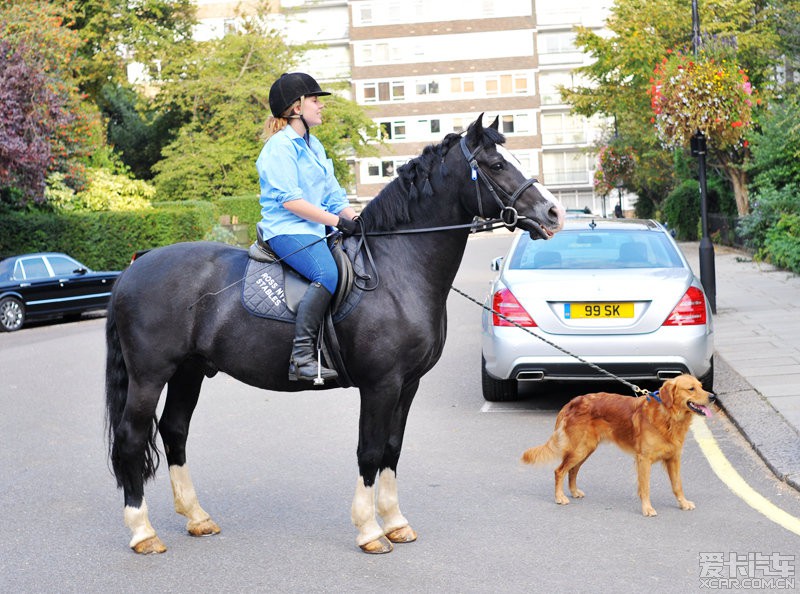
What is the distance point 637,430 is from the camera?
21.2ft

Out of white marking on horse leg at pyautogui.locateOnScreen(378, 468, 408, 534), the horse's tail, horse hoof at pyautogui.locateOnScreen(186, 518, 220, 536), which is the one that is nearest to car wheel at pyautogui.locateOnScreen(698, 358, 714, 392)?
white marking on horse leg at pyautogui.locateOnScreen(378, 468, 408, 534)

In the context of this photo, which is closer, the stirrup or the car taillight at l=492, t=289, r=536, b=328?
the stirrup

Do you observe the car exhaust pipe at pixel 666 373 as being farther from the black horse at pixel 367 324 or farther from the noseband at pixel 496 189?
the noseband at pixel 496 189

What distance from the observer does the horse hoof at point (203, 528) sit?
6.25 metres

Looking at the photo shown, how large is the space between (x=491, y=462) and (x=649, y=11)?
1072 inches

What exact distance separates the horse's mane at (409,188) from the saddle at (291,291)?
0.82 ft

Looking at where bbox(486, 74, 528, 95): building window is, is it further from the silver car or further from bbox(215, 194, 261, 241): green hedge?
the silver car

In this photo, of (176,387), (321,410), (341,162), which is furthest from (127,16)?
(176,387)

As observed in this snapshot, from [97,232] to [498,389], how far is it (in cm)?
2482

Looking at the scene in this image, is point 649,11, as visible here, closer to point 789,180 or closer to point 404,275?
point 789,180

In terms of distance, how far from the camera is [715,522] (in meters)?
6.08

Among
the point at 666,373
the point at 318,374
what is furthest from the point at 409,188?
the point at 666,373

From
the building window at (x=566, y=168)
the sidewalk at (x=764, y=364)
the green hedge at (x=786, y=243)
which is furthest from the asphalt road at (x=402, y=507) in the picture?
the building window at (x=566, y=168)

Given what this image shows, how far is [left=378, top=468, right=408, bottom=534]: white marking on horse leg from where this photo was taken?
602 cm
